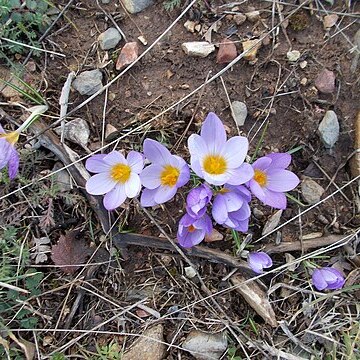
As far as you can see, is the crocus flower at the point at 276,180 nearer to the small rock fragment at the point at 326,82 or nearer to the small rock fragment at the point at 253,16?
the small rock fragment at the point at 326,82

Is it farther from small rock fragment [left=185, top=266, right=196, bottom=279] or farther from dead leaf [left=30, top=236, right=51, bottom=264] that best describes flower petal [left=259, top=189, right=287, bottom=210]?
dead leaf [left=30, top=236, right=51, bottom=264]

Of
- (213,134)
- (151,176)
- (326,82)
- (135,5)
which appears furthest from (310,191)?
(135,5)

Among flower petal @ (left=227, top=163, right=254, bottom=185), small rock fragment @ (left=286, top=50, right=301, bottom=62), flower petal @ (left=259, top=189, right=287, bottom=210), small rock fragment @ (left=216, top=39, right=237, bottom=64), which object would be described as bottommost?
flower petal @ (left=259, top=189, right=287, bottom=210)

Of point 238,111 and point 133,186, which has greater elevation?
point 133,186

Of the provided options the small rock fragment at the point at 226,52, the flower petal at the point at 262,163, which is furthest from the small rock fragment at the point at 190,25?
the flower petal at the point at 262,163

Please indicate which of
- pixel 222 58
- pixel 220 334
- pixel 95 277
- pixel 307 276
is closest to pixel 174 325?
pixel 220 334

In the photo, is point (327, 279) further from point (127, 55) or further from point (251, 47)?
point (127, 55)

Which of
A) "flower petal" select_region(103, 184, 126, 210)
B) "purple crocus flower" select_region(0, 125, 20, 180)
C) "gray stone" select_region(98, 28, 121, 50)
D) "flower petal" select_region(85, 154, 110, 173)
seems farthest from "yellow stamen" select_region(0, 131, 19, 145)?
"gray stone" select_region(98, 28, 121, 50)
